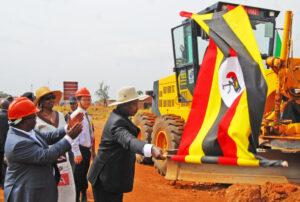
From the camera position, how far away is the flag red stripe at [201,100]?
4.81 metres

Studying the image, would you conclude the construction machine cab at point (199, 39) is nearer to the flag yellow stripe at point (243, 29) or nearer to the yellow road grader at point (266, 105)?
the yellow road grader at point (266, 105)

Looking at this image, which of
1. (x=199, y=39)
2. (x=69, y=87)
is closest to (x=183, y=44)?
(x=199, y=39)

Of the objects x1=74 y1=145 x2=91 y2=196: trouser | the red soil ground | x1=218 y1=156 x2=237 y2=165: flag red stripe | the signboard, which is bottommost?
the red soil ground

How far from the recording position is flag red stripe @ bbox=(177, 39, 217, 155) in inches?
189

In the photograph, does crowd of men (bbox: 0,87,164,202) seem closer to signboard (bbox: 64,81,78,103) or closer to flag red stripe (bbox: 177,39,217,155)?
flag red stripe (bbox: 177,39,217,155)

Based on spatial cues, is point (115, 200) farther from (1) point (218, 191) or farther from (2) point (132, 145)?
(1) point (218, 191)

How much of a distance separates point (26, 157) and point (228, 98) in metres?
3.04

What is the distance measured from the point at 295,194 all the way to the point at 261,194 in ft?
1.69

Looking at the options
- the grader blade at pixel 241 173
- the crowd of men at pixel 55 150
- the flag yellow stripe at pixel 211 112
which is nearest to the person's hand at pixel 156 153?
the crowd of men at pixel 55 150

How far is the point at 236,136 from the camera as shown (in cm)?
420

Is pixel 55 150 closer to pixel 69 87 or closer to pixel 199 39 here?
pixel 199 39

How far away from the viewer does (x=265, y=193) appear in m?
5.14

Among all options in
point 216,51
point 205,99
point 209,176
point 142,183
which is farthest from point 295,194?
point 142,183

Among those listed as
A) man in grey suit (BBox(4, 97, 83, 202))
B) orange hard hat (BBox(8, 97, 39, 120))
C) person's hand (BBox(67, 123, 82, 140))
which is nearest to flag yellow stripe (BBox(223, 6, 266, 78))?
person's hand (BBox(67, 123, 82, 140))
